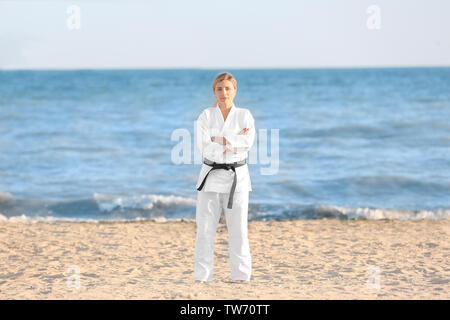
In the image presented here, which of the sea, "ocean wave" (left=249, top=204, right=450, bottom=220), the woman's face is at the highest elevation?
the woman's face

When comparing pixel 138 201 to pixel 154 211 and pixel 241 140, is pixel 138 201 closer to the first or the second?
pixel 154 211

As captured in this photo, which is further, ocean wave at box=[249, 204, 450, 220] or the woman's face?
ocean wave at box=[249, 204, 450, 220]

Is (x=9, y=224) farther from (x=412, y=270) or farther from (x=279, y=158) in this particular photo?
(x=279, y=158)

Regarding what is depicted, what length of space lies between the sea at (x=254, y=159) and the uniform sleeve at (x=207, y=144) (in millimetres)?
3582

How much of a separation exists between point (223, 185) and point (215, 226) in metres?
0.43

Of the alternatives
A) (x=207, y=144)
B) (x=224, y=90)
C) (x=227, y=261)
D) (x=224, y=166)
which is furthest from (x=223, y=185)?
(x=227, y=261)

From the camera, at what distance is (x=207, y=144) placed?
5016 millimetres

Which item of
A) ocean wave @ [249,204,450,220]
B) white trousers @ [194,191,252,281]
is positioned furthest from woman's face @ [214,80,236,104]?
ocean wave @ [249,204,450,220]

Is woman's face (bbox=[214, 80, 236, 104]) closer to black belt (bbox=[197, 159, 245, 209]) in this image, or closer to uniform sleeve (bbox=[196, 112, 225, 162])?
uniform sleeve (bbox=[196, 112, 225, 162])

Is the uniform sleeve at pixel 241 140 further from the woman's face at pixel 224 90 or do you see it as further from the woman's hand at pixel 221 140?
the woman's face at pixel 224 90

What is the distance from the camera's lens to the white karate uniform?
16.4 feet

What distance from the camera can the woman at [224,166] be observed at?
197 inches

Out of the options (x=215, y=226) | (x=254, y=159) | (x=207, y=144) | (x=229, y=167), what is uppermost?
(x=207, y=144)
